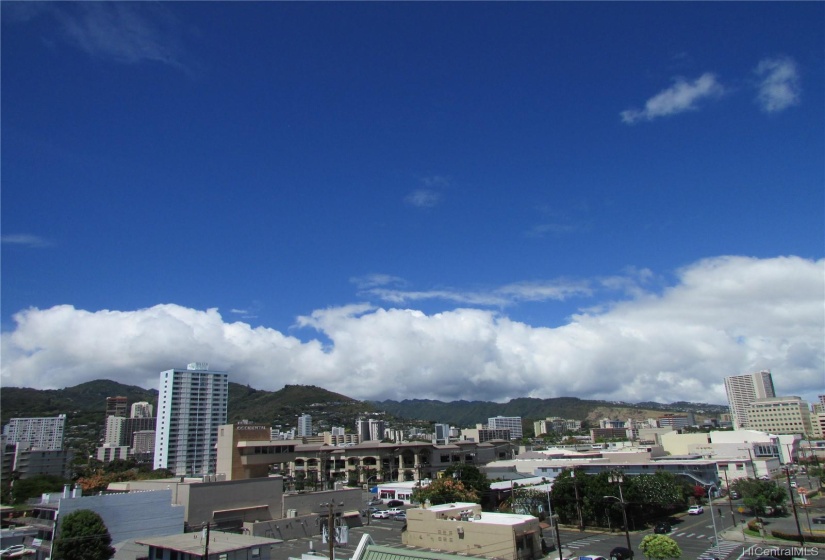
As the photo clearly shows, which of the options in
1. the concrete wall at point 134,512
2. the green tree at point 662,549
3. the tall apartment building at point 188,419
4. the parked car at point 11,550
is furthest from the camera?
the tall apartment building at point 188,419

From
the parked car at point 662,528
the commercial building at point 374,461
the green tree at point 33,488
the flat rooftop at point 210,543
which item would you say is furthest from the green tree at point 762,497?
the green tree at point 33,488

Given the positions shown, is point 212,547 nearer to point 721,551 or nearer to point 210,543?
point 210,543

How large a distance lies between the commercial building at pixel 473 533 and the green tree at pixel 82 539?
2414cm

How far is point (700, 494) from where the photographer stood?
74.6 meters

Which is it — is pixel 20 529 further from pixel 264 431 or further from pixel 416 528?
pixel 416 528

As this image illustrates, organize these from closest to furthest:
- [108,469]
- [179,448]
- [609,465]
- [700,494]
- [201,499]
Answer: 1. [201,499]
2. [700,494]
3. [609,465]
4. [108,469]
5. [179,448]

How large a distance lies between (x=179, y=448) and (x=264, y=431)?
96943 mm

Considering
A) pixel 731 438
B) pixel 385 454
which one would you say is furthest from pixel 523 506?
pixel 731 438

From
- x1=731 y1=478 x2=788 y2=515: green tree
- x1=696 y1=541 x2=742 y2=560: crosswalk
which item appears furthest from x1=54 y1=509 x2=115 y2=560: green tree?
x1=731 y1=478 x2=788 y2=515: green tree

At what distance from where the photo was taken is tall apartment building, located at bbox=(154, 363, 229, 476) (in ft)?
514

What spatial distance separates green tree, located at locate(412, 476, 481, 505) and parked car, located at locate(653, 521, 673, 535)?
1898 cm

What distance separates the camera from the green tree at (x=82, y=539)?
1633 inches

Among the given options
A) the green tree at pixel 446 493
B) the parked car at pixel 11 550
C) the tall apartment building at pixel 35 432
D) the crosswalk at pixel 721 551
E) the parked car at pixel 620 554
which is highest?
the tall apartment building at pixel 35 432

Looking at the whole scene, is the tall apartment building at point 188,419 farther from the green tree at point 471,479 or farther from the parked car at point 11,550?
the parked car at point 11,550
